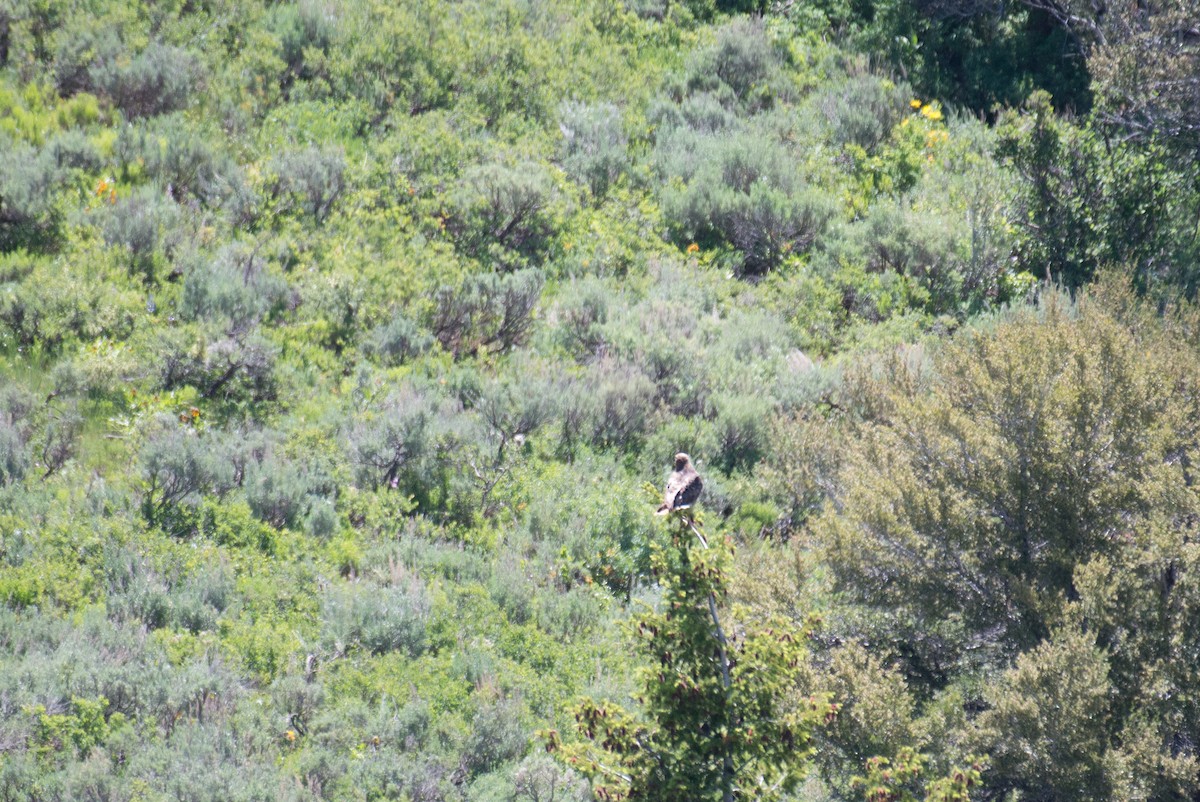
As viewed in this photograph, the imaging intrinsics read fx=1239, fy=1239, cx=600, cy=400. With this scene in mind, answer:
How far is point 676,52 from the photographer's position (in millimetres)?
17672

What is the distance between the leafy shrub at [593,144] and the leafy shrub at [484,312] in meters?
2.48

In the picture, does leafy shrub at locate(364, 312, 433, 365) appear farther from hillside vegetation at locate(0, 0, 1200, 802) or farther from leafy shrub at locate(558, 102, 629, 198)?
leafy shrub at locate(558, 102, 629, 198)

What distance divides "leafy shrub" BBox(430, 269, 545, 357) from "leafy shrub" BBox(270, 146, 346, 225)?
183cm

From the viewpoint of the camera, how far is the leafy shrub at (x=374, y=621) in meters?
8.82

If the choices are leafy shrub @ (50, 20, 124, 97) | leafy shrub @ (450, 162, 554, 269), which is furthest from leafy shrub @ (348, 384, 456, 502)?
leafy shrub @ (50, 20, 124, 97)

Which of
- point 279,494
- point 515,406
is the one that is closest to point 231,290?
point 279,494

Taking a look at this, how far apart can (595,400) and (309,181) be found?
432cm

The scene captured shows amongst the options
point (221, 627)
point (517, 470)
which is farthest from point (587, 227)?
point (221, 627)

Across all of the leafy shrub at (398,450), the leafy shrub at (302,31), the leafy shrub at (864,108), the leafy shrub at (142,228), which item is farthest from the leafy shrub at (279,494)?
the leafy shrub at (864,108)

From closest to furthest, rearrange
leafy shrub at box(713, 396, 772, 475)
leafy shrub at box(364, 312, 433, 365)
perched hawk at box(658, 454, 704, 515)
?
1. perched hawk at box(658, 454, 704, 515)
2. leafy shrub at box(713, 396, 772, 475)
3. leafy shrub at box(364, 312, 433, 365)

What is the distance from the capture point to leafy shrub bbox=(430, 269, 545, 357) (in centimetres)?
1245

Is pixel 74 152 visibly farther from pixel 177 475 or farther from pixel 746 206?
pixel 746 206

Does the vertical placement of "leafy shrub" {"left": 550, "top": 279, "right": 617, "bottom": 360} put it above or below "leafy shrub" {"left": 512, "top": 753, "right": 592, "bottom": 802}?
above

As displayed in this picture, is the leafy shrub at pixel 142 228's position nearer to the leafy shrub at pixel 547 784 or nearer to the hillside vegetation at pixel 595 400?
the hillside vegetation at pixel 595 400
